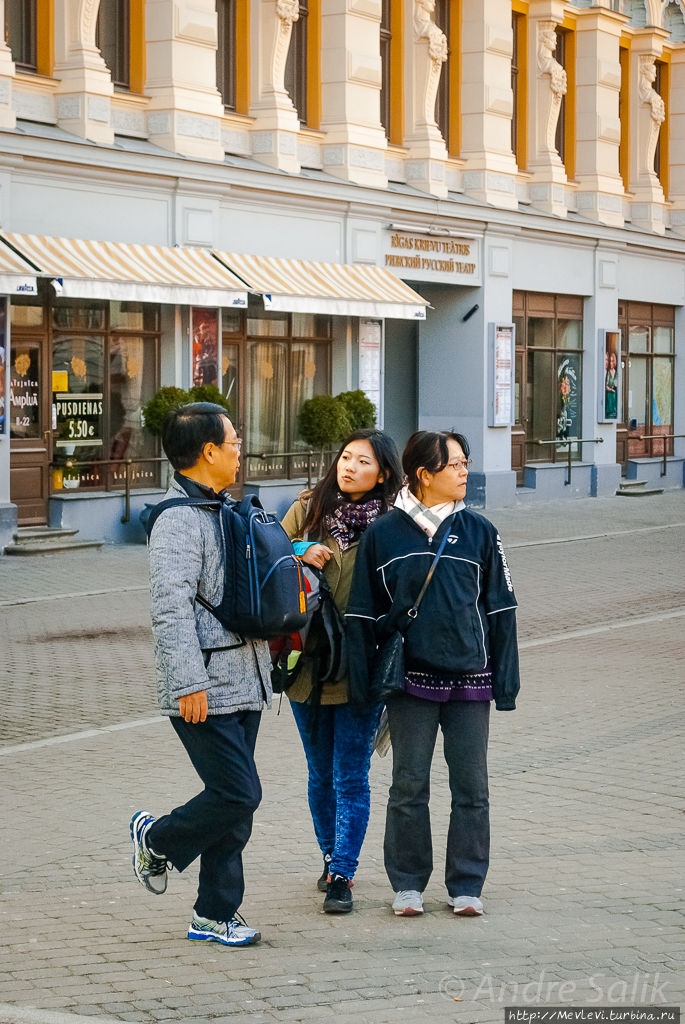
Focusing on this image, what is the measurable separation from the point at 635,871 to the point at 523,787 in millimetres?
1509

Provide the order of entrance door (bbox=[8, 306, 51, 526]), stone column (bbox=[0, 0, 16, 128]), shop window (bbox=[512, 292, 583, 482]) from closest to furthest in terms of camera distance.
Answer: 1. stone column (bbox=[0, 0, 16, 128])
2. entrance door (bbox=[8, 306, 51, 526])
3. shop window (bbox=[512, 292, 583, 482])

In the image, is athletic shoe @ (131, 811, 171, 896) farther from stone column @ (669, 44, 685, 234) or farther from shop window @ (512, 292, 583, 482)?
stone column @ (669, 44, 685, 234)

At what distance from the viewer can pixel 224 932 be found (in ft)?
16.7

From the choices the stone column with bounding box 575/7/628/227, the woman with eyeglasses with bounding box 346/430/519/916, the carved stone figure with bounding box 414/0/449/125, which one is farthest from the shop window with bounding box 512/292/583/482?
the woman with eyeglasses with bounding box 346/430/519/916

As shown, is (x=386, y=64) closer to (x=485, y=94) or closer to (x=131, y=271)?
(x=485, y=94)

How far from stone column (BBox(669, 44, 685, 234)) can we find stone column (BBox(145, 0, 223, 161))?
50.1 ft

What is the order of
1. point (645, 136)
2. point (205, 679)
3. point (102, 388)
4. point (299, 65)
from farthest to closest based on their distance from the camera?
point (645, 136)
point (299, 65)
point (102, 388)
point (205, 679)

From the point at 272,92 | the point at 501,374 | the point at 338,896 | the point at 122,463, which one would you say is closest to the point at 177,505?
the point at 338,896

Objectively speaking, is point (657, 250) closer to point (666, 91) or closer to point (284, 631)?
point (666, 91)

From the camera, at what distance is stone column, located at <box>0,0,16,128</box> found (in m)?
18.1

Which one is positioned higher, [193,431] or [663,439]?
[193,431]

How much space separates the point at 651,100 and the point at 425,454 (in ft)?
93.0

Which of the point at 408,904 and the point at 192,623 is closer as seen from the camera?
the point at 192,623

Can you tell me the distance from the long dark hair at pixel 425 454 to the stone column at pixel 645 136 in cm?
2765
